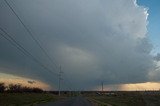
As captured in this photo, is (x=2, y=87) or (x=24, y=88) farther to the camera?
(x=24, y=88)

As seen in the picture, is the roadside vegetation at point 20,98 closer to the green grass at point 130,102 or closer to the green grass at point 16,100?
the green grass at point 16,100

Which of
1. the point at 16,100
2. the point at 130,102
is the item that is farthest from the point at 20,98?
the point at 130,102

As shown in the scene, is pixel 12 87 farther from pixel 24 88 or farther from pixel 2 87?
pixel 2 87

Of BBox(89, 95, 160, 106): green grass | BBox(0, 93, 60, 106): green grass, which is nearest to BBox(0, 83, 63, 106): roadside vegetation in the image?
BBox(0, 93, 60, 106): green grass

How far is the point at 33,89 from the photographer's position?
200m

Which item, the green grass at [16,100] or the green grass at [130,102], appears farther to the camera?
the green grass at [130,102]

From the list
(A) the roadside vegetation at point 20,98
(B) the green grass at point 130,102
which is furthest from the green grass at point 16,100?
(B) the green grass at point 130,102

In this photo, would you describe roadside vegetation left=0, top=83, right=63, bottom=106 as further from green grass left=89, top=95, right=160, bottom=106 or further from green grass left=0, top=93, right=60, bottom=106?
green grass left=89, top=95, right=160, bottom=106

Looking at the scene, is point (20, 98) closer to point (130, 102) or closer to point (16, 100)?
point (16, 100)

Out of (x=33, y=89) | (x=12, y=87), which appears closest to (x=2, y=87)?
(x=12, y=87)

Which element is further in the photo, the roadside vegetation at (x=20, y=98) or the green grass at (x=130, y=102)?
the green grass at (x=130, y=102)

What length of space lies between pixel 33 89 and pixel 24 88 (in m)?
5.64

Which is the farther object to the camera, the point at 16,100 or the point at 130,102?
the point at 130,102

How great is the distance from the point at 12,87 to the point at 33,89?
1575 centimetres
